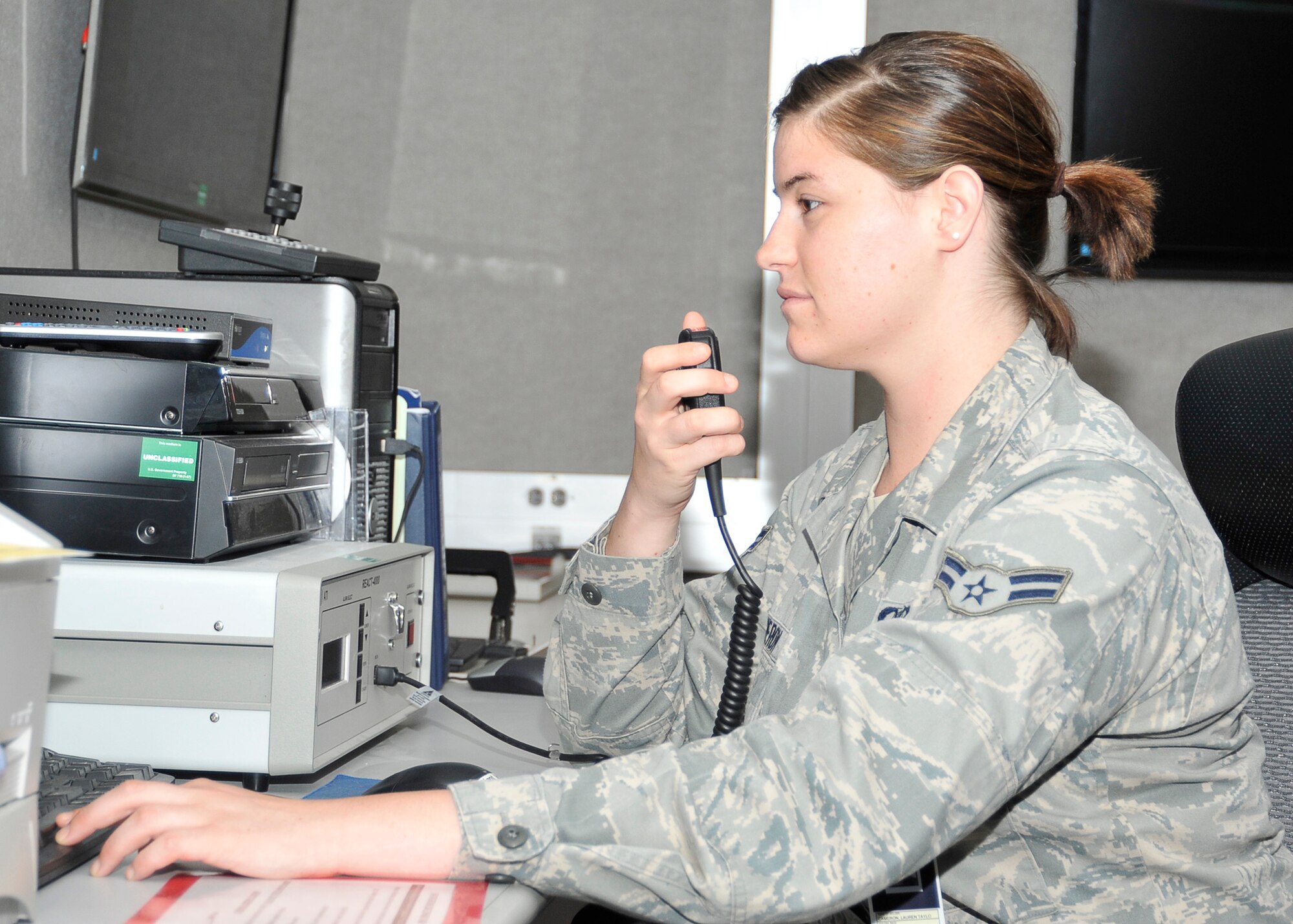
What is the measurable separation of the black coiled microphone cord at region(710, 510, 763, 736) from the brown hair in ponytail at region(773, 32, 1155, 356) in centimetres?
37

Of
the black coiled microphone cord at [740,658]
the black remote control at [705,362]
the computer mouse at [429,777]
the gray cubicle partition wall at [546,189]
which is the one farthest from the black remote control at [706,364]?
the gray cubicle partition wall at [546,189]

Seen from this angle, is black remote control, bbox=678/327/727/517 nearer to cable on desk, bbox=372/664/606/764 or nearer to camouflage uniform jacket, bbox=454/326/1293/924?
→ camouflage uniform jacket, bbox=454/326/1293/924

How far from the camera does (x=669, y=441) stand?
991 mm

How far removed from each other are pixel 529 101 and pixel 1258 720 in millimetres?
1686

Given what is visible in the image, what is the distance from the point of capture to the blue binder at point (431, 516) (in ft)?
4.34

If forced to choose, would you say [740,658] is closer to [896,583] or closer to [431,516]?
[896,583]

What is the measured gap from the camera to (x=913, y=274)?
3.08 feet

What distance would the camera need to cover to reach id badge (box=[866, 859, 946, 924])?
2.46 ft

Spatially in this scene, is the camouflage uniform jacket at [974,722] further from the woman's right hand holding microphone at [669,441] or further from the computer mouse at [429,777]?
the computer mouse at [429,777]

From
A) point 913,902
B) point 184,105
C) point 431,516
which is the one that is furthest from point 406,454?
point 913,902

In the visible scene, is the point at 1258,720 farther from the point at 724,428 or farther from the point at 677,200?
the point at 677,200

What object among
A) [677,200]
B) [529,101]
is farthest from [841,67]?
[529,101]

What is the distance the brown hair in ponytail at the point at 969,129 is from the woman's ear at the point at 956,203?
0.01 metres

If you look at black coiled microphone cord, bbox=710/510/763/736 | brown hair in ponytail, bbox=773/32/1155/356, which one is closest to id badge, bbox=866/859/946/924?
black coiled microphone cord, bbox=710/510/763/736
